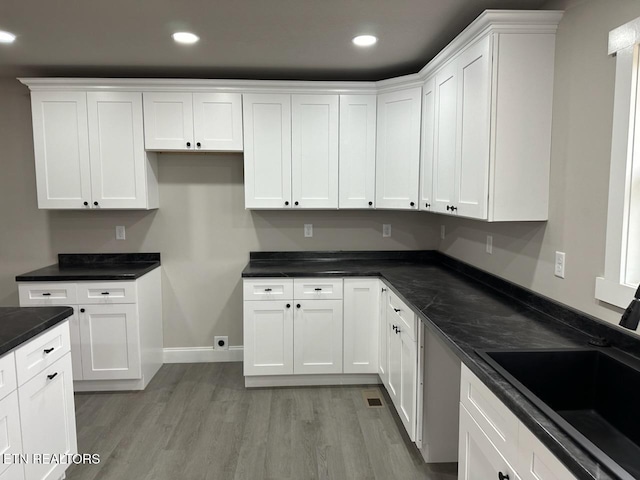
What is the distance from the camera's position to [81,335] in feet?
10.9

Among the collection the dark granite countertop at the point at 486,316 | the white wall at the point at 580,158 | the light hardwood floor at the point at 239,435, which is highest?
the white wall at the point at 580,158

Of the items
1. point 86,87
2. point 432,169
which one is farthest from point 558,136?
point 86,87

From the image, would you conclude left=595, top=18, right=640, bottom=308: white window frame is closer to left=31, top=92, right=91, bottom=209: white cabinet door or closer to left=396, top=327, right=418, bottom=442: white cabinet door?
left=396, top=327, right=418, bottom=442: white cabinet door

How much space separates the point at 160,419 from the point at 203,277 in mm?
1310

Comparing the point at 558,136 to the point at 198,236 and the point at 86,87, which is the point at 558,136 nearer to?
the point at 198,236

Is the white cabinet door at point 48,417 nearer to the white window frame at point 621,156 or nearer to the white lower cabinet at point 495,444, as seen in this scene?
the white lower cabinet at point 495,444

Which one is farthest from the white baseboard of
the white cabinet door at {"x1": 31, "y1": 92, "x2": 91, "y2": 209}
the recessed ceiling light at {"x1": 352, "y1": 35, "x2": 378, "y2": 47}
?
the recessed ceiling light at {"x1": 352, "y1": 35, "x2": 378, "y2": 47}

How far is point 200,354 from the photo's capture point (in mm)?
3969

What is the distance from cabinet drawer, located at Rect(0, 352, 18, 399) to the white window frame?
96.1 inches

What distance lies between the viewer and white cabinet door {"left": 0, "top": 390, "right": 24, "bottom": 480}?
171cm

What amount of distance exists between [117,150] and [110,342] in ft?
4.98

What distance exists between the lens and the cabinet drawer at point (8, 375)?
1.72 meters

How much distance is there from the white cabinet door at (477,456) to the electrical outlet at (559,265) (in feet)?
2.77

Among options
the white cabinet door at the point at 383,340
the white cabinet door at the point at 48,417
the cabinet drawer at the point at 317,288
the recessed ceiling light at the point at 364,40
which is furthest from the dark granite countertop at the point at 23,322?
the recessed ceiling light at the point at 364,40
